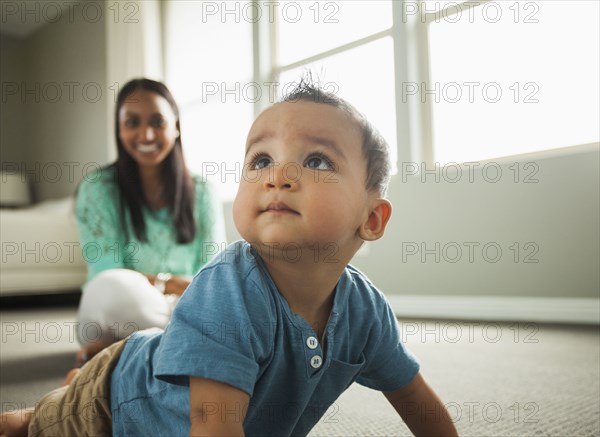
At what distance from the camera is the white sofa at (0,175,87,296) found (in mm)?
2850

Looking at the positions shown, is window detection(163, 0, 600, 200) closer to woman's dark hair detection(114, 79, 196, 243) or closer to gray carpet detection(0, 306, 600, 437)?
woman's dark hair detection(114, 79, 196, 243)

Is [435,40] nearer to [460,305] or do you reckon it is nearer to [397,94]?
[397,94]

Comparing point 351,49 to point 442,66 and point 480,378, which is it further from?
point 480,378

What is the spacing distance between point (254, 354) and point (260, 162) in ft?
0.61

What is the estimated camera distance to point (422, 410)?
642mm

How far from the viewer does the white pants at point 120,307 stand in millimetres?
1105

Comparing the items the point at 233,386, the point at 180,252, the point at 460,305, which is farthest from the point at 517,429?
the point at 460,305

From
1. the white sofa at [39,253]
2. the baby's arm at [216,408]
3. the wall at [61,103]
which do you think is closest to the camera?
the baby's arm at [216,408]

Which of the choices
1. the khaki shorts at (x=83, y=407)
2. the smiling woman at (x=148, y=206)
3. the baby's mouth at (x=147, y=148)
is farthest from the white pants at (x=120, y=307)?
the khaki shorts at (x=83, y=407)

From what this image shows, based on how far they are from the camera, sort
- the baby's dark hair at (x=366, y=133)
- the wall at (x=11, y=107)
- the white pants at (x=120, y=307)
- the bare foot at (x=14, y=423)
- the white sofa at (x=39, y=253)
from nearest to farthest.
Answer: the baby's dark hair at (x=366, y=133) → the bare foot at (x=14, y=423) → the white pants at (x=120, y=307) → the white sofa at (x=39, y=253) → the wall at (x=11, y=107)

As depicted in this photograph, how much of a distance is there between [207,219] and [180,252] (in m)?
0.11

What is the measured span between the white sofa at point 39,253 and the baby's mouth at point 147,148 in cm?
182

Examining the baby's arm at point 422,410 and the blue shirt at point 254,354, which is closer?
the blue shirt at point 254,354

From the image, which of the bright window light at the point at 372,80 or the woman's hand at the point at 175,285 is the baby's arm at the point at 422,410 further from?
the bright window light at the point at 372,80
